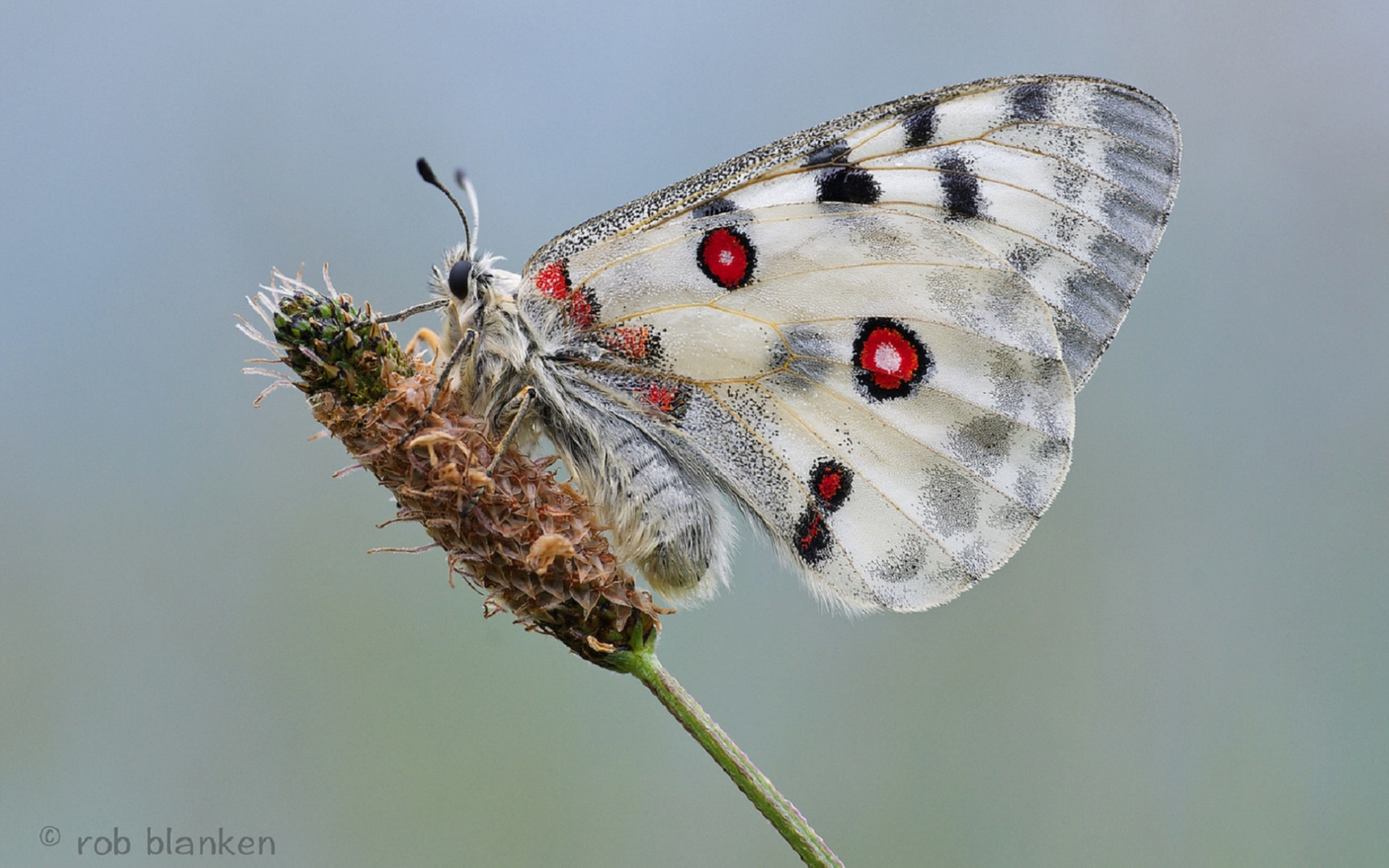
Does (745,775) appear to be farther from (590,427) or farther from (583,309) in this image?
(583,309)

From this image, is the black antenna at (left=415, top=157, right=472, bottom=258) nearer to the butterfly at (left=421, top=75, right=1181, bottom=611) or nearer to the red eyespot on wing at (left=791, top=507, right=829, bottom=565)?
the butterfly at (left=421, top=75, right=1181, bottom=611)

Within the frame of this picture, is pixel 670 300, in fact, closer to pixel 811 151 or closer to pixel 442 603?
pixel 811 151

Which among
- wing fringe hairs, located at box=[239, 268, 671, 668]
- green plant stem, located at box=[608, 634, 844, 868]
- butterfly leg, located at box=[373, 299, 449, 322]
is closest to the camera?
green plant stem, located at box=[608, 634, 844, 868]

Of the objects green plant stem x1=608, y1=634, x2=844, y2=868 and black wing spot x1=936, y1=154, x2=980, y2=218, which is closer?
green plant stem x1=608, y1=634, x2=844, y2=868

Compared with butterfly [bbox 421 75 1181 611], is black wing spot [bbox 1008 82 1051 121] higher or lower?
higher

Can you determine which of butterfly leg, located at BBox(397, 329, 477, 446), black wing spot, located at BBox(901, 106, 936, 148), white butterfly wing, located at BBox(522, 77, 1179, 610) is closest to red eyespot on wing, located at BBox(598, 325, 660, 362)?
white butterfly wing, located at BBox(522, 77, 1179, 610)

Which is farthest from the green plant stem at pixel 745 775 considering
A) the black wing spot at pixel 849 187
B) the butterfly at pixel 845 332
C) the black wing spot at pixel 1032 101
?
the black wing spot at pixel 1032 101

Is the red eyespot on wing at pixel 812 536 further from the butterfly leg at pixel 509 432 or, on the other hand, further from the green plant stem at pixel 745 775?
the butterfly leg at pixel 509 432
